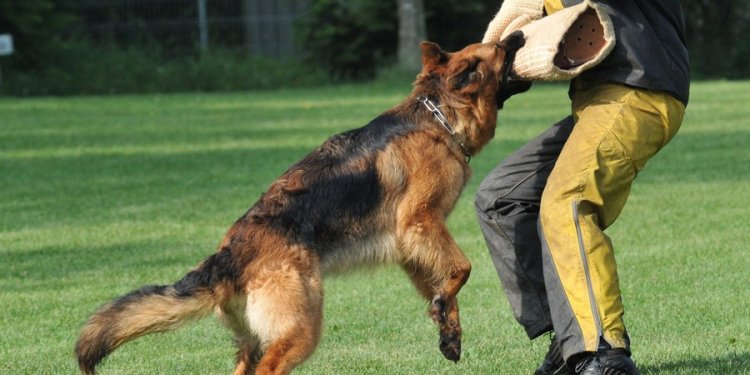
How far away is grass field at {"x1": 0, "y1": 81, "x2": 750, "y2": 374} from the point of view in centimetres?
620

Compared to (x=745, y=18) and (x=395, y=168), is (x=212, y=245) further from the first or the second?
(x=745, y=18)

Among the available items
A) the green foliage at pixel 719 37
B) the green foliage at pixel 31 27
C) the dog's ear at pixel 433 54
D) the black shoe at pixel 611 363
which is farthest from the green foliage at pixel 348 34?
A: the black shoe at pixel 611 363

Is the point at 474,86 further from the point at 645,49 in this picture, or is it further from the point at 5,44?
the point at 5,44

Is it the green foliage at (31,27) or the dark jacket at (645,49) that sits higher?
the dark jacket at (645,49)

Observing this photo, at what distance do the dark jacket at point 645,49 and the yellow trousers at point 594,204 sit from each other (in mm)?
57

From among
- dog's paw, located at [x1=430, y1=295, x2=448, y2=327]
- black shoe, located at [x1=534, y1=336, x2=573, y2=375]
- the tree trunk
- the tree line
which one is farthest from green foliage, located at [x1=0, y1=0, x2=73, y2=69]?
black shoe, located at [x1=534, y1=336, x2=573, y2=375]

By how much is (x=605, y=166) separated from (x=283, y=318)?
143 cm

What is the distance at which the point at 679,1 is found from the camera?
5.24 m

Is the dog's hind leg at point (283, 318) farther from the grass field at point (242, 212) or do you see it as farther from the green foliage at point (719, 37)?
the green foliage at point (719, 37)

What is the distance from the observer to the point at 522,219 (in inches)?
219

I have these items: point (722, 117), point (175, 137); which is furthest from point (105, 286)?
point (722, 117)

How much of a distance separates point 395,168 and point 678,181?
7.08m

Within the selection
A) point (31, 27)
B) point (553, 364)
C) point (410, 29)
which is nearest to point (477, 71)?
point (553, 364)

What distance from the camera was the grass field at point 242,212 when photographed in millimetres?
6195
